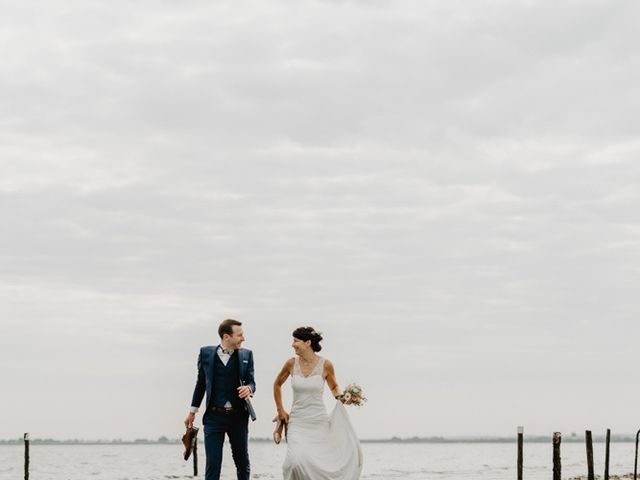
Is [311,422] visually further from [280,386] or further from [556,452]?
[556,452]

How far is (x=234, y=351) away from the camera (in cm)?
1285

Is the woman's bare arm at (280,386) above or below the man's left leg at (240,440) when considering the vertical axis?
above

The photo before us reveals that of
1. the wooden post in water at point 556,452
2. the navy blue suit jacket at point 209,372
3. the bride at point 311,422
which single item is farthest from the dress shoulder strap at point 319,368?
the wooden post in water at point 556,452

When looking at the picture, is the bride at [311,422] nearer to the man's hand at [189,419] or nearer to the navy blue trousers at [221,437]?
the navy blue trousers at [221,437]

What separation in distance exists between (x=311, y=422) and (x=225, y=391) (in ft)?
4.54

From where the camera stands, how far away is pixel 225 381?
1279 centimetres

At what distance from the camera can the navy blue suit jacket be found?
12.8 meters

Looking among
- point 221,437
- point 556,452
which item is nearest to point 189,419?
point 221,437

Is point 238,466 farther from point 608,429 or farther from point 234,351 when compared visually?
point 608,429

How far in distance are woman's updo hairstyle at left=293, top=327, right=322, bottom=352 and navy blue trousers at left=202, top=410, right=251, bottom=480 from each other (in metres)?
1.15

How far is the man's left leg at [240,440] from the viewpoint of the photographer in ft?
42.1

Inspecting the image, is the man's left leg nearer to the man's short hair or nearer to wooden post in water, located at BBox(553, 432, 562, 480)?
the man's short hair

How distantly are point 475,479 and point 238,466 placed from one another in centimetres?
3218

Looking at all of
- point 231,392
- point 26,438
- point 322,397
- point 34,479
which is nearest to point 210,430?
point 231,392
